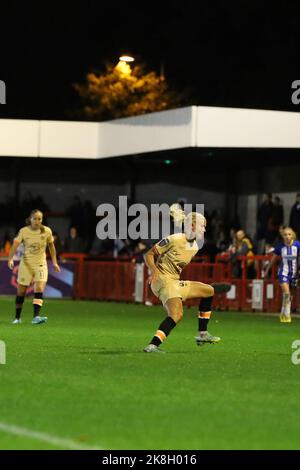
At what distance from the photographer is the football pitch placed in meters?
8.87

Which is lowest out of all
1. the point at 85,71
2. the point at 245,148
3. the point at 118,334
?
the point at 118,334

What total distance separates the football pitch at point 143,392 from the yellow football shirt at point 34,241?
6.97ft

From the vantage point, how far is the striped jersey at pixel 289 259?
26.2 metres

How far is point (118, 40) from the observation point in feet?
190

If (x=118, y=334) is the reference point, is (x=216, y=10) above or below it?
above

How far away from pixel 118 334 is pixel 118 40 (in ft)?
129

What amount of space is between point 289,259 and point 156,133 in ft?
40.6

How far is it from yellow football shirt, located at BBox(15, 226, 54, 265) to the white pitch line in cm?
1327

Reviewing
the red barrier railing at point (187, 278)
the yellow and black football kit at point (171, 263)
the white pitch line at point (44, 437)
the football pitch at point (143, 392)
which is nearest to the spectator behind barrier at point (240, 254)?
the red barrier railing at point (187, 278)

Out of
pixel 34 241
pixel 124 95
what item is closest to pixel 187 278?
pixel 34 241

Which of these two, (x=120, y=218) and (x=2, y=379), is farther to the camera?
(x=120, y=218)

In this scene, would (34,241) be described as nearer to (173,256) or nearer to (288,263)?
(288,263)

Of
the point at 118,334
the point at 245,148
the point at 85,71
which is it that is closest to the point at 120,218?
the point at 245,148

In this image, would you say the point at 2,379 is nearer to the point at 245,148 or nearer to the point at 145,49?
the point at 245,148
